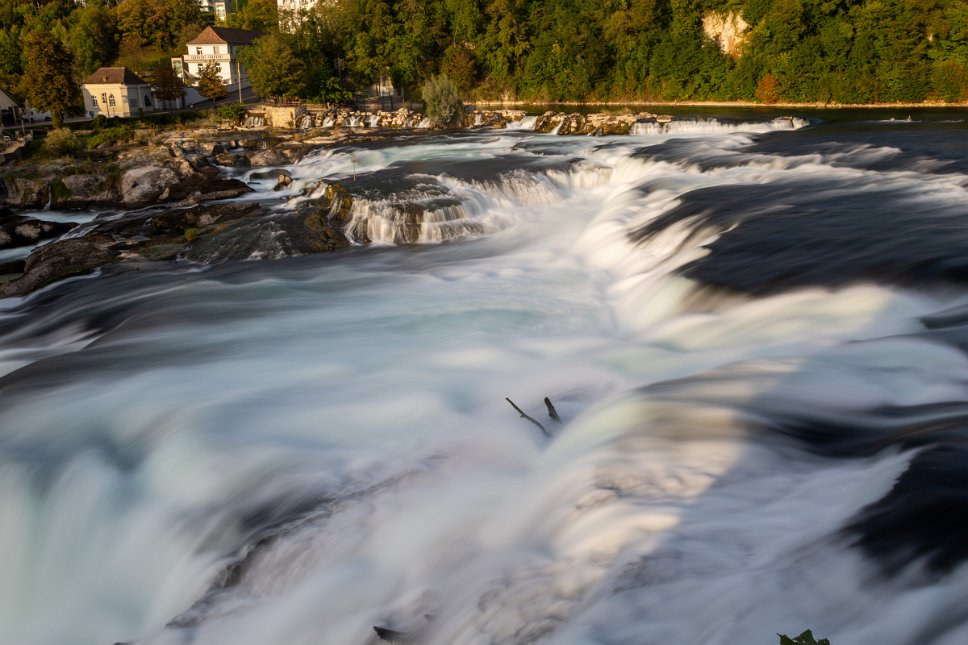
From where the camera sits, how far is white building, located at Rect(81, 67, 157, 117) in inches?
1962

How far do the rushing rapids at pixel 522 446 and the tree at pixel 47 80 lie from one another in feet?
98.4

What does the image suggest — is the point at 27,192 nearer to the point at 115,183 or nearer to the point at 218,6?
the point at 115,183

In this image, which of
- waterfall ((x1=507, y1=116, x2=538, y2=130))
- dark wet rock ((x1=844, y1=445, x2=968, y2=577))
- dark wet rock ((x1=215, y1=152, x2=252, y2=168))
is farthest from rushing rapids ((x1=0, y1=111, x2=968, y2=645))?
waterfall ((x1=507, y1=116, x2=538, y2=130))

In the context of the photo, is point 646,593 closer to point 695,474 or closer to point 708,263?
point 695,474

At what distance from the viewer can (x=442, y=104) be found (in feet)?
116

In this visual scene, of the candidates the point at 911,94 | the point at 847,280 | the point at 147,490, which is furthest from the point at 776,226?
the point at 911,94

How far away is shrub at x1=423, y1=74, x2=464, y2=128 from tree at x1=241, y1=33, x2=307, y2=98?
595 inches

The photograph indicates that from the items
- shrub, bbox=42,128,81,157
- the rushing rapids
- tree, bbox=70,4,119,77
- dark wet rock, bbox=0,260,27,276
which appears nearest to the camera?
the rushing rapids

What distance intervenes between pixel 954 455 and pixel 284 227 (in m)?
12.5

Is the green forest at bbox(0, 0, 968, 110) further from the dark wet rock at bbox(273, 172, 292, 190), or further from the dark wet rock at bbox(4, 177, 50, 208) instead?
the dark wet rock at bbox(273, 172, 292, 190)

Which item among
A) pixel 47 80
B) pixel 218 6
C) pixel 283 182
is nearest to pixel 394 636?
pixel 283 182

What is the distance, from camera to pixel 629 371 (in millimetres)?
6992

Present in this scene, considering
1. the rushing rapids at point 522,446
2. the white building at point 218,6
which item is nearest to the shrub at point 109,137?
the rushing rapids at point 522,446

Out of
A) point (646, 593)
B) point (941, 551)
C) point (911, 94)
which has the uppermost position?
point (911, 94)
